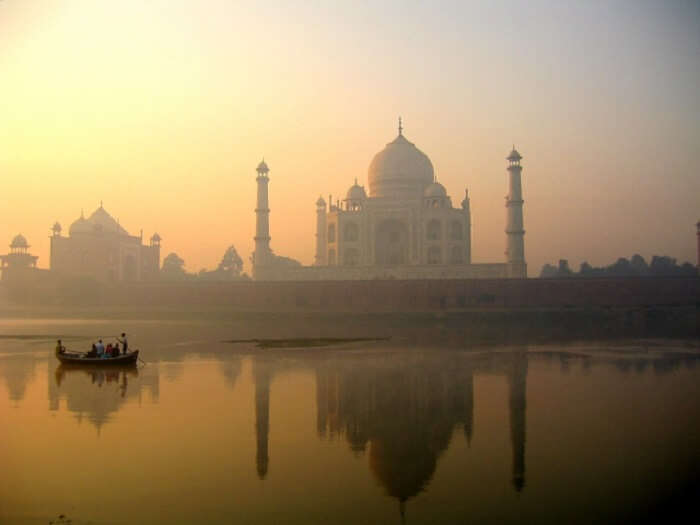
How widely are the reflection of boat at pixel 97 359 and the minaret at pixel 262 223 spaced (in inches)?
776

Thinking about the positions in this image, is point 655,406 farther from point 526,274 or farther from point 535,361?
point 526,274

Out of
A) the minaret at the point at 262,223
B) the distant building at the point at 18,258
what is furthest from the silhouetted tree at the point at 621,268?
the distant building at the point at 18,258

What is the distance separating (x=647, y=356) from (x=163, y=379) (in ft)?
29.5

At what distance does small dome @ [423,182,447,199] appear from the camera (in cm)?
3212

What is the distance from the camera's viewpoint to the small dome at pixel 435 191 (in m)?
32.1

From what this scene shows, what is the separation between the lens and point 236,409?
8102 millimetres

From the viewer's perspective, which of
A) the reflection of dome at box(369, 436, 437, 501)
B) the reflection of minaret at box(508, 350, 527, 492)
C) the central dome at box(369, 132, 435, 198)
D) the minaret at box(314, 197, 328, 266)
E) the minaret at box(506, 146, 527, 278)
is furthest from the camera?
the minaret at box(314, 197, 328, 266)

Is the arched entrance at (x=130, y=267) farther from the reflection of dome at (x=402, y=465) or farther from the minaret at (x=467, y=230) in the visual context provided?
the reflection of dome at (x=402, y=465)

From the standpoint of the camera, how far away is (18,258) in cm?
3528

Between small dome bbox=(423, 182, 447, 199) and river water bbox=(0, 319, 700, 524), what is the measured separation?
66.3ft

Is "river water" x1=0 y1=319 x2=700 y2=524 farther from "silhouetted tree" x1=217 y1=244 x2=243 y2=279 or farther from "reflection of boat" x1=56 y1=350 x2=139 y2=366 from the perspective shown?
"silhouetted tree" x1=217 y1=244 x2=243 y2=279

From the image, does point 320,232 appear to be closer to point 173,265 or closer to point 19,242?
point 19,242

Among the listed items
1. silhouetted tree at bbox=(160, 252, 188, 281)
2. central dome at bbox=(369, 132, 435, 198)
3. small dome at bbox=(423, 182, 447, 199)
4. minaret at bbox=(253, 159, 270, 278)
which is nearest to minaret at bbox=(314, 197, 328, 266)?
central dome at bbox=(369, 132, 435, 198)

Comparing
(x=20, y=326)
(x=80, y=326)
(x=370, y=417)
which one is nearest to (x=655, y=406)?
(x=370, y=417)
